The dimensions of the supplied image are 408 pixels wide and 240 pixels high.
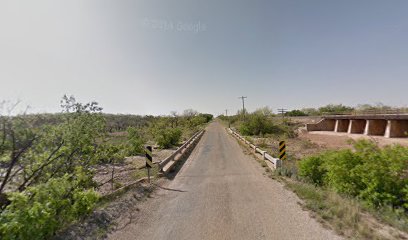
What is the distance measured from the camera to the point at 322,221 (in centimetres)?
457

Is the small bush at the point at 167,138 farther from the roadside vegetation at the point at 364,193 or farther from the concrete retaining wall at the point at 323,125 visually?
the concrete retaining wall at the point at 323,125

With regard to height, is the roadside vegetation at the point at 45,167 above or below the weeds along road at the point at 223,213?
above

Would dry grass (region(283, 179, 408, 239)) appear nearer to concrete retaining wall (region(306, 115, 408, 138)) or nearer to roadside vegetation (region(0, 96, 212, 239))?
roadside vegetation (region(0, 96, 212, 239))

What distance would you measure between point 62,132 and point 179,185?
185 inches

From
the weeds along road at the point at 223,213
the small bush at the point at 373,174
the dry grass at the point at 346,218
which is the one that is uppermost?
the small bush at the point at 373,174

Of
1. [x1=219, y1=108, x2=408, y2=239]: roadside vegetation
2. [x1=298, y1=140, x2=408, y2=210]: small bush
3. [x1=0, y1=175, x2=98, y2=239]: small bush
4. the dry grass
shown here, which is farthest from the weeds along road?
[x1=298, y1=140, x2=408, y2=210]: small bush

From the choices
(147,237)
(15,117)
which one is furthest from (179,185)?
(15,117)

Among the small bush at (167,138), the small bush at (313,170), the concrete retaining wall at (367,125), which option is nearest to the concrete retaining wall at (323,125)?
the concrete retaining wall at (367,125)

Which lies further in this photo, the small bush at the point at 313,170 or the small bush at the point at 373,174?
the small bush at the point at 313,170

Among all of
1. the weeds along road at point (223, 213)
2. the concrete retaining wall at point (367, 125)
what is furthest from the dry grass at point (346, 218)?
the concrete retaining wall at point (367, 125)

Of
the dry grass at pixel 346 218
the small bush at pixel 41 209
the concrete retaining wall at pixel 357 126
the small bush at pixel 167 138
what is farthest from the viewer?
the concrete retaining wall at pixel 357 126

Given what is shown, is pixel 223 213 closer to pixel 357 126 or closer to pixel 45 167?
pixel 45 167

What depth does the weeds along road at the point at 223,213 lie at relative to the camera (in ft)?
13.8

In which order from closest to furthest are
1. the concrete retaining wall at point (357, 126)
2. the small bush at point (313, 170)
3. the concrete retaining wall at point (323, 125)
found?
the small bush at point (313, 170) < the concrete retaining wall at point (357, 126) < the concrete retaining wall at point (323, 125)
